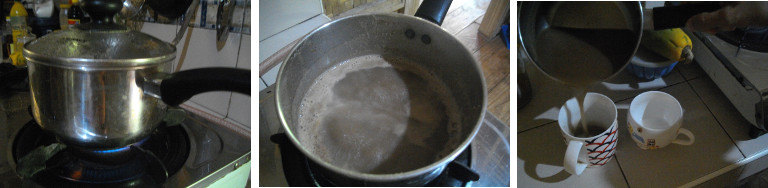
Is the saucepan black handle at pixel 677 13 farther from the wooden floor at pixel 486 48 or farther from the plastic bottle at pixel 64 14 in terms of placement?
the plastic bottle at pixel 64 14

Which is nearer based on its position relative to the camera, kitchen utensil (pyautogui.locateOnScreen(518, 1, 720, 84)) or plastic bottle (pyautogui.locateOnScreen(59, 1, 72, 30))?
kitchen utensil (pyautogui.locateOnScreen(518, 1, 720, 84))

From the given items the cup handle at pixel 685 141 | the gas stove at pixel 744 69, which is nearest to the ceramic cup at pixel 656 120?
the cup handle at pixel 685 141

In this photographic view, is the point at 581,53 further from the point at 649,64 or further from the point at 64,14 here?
the point at 64,14

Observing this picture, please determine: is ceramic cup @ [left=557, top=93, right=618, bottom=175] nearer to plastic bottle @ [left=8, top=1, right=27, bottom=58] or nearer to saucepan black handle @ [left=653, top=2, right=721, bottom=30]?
saucepan black handle @ [left=653, top=2, right=721, bottom=30]

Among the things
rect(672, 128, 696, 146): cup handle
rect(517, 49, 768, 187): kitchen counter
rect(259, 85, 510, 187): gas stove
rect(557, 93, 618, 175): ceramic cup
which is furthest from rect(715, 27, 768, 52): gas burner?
rect(259, 85, 510, 187): gas stove

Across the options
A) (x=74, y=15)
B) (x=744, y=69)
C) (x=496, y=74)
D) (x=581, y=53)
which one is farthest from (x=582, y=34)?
(x=74, y=15)

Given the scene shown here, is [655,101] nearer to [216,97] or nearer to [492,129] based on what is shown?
[492,129]

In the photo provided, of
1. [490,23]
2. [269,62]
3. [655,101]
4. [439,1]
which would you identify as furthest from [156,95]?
[655,101]
